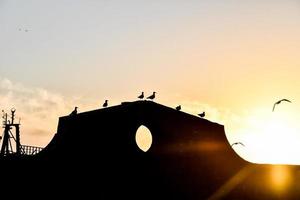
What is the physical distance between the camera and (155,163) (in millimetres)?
20969

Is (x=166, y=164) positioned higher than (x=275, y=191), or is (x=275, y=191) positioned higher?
(x=166, y=164)

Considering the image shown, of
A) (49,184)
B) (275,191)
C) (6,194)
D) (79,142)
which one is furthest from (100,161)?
(275,191)

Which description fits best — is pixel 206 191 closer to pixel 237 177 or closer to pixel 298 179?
pixel 237 177

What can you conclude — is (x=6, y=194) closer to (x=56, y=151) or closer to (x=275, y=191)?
(x=56, y=151)

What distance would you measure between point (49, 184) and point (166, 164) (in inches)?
230

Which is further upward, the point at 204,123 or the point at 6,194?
the point at 204,123

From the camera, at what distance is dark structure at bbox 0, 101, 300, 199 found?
20969mm

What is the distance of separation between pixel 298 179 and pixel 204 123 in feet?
17.2

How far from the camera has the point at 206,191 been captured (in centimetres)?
2117

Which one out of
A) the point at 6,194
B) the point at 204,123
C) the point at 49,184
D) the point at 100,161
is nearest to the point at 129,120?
the point at 100,161

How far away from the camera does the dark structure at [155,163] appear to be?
2097cm

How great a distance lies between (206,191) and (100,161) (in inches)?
211

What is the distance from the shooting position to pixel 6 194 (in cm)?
2131

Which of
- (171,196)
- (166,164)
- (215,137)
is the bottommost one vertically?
(171,196)
